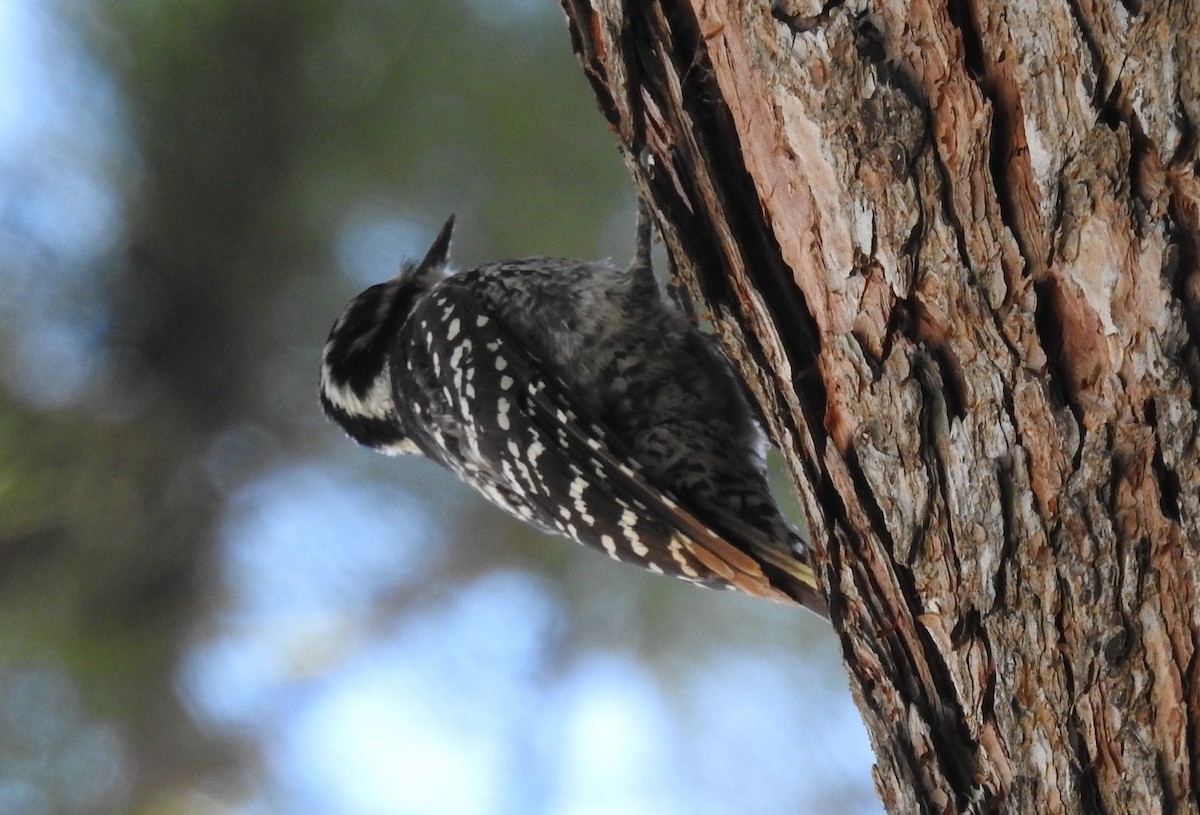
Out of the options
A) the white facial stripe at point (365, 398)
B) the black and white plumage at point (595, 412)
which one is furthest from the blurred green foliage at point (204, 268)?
the black and white plumage at point (595, 412)

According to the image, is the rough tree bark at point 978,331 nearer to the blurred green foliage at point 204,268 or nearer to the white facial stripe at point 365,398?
the white facial stripe at point 365,398

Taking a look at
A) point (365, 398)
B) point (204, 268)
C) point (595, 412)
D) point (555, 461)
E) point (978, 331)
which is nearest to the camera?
point (978, 331)

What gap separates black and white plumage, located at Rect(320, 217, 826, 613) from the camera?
4.10 feet

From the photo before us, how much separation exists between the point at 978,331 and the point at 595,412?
0.88 metres

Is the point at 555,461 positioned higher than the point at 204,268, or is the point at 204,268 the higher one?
the point at 204,268

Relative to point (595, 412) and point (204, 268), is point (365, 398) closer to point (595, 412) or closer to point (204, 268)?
point (595, 412)

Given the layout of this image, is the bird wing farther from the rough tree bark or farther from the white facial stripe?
the rough tree bark

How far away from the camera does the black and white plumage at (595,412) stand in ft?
4.10

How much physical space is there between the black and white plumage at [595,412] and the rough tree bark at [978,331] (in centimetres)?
48

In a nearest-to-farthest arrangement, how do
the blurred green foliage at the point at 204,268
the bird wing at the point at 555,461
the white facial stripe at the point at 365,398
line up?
the bird wing at the point at 555,461
the white facial stripe at the point at 365,398
the blurred green foliage at the point at 204,268

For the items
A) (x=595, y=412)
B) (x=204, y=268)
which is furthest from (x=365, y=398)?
(x=204, y=268)

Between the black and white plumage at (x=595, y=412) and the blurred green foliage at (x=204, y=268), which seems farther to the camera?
the blurred green foliage at (x=204, y=268)

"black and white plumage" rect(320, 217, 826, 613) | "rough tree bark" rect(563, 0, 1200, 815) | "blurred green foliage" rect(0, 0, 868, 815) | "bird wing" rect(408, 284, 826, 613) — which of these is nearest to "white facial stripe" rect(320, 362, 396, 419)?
"black and white plumage" rect(320, 217, 826, 613)

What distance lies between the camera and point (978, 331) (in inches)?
22.7
